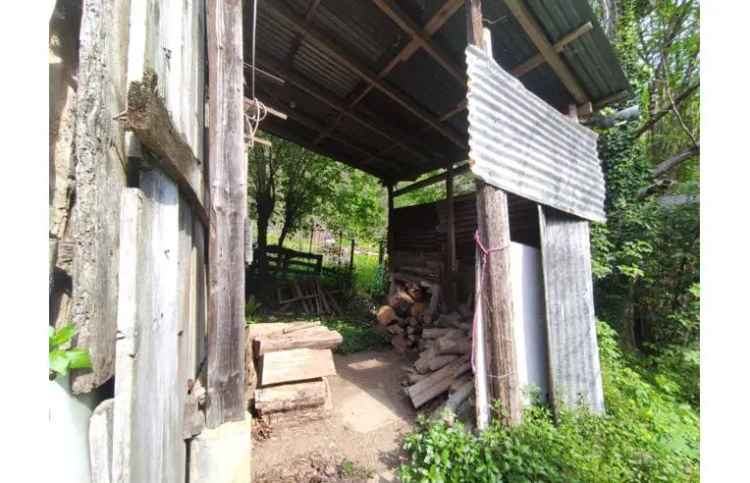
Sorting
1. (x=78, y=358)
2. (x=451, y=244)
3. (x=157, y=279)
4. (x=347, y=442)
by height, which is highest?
(x=451, y=244)

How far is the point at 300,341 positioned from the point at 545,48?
14.7ft

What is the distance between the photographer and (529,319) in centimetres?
315

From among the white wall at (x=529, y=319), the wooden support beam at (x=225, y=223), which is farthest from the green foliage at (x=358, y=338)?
the wooden support beam at (x=225, y=223)

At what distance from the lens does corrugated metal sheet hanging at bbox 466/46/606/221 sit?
8.20 feet

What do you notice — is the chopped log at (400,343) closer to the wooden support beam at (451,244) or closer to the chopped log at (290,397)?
the wooden support beam at (451,244)

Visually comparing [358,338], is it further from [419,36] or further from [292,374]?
[419,36]

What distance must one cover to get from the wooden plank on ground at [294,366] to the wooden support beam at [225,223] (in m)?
1.24

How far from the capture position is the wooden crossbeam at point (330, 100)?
4.18m

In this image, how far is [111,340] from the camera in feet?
2.89

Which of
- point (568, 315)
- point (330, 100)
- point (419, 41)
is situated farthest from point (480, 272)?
point (330, 100)

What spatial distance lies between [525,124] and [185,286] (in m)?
3.48

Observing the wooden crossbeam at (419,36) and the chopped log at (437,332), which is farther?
the chopped log at (437,332)

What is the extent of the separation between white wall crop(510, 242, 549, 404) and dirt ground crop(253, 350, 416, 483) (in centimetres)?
153
